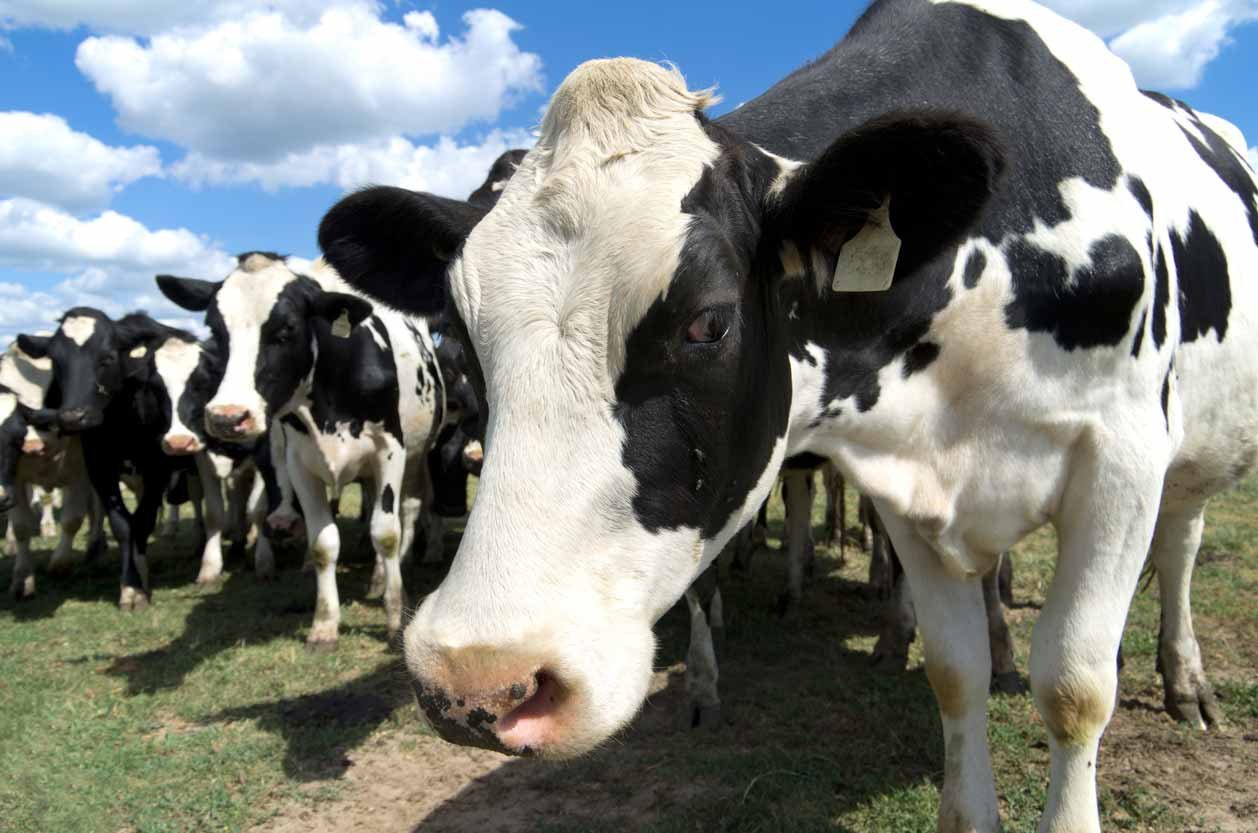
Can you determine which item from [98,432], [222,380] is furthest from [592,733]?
[98,432]

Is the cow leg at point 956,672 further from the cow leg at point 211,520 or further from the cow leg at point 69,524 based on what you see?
the cow leg at point 69,524

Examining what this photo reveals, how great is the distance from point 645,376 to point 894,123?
71 centimetres

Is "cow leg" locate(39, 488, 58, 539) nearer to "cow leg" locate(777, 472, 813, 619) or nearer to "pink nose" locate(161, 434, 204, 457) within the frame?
"pink nose" locate(161, 434, 204, 457)

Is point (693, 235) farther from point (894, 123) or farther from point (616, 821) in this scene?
point (616, 821)

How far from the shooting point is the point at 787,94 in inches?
100

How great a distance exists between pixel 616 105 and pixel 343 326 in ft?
15.3

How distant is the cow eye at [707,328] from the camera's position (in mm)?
1791

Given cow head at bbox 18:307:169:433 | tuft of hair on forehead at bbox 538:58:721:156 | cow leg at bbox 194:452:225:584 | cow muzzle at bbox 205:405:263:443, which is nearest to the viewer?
tuft of hair on forehead at bbox 538:58:721:156

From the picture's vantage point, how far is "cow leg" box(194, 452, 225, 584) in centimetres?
870

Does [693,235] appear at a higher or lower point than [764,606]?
higher

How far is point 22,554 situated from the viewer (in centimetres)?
841

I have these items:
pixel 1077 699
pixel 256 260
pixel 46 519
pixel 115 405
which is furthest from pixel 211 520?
pixel 1077 699

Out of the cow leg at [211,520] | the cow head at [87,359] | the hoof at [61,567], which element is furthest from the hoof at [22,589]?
the cow head at [87,359]

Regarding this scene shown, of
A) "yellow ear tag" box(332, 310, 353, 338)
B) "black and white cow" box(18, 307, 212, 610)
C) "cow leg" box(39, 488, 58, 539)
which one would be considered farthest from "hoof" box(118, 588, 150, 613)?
"cow leg" box(39, 488, 58, 539)
